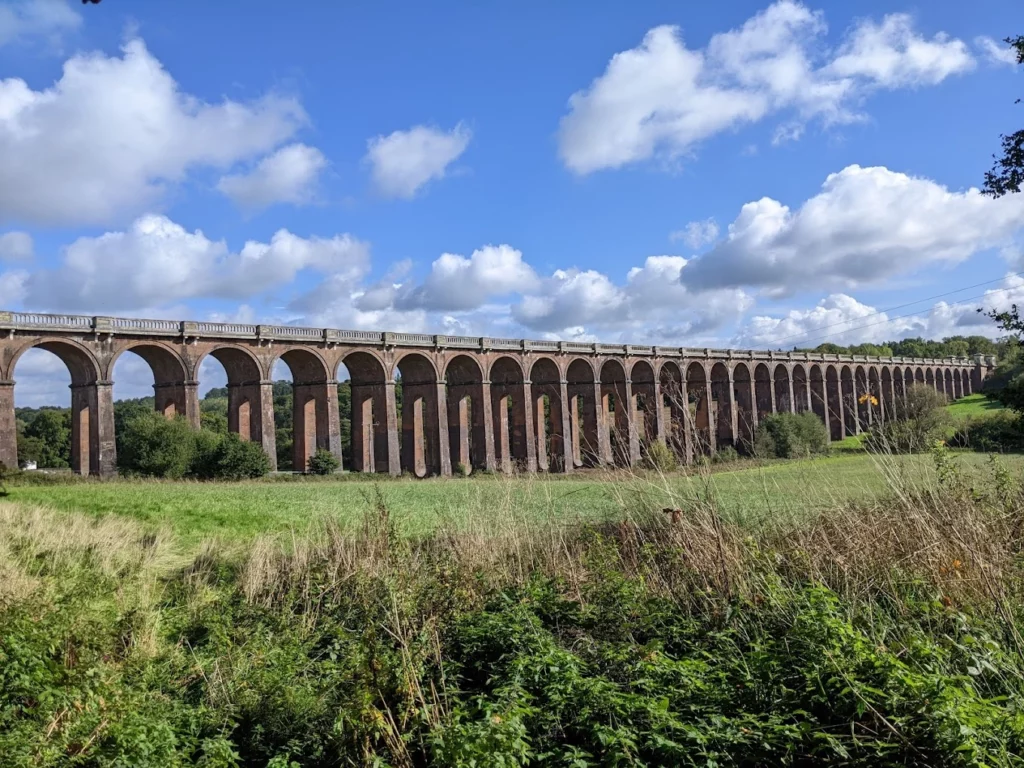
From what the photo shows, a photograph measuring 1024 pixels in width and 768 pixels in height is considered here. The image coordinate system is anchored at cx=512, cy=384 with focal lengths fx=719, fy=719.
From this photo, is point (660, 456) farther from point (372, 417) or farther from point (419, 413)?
point (419, 413)

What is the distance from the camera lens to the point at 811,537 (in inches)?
245

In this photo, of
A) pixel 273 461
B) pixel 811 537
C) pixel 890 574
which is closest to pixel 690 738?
pixel 890 574

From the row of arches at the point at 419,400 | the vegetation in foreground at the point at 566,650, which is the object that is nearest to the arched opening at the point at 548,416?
the row of arches at the point at 419,400

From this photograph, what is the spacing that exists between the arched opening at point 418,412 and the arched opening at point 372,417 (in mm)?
2199

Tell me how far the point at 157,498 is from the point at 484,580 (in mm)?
13647

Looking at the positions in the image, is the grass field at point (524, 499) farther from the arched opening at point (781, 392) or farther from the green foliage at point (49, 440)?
the arched opening at point (781, 392)

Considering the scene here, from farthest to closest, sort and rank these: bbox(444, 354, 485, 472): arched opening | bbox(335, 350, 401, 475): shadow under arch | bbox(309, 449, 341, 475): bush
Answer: bbox(444, 354, 485, 472): arched opening < bbox(335, 350, 401, 475): shadow under arch < bbox(309, 449, 341, 475): bush

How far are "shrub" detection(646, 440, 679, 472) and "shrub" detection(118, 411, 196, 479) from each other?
27.1 m

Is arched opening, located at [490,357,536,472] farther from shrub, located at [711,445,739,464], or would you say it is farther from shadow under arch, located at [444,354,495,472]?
shrub, located at [711,445,739,464]

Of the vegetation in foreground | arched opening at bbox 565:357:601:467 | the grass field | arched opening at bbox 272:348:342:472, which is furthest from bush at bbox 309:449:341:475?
the vegetation in foreground

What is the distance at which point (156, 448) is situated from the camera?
29.6 m

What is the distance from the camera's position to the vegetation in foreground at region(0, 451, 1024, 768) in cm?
352

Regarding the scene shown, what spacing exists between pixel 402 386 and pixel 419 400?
1.61 meters

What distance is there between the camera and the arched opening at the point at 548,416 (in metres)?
46.8
